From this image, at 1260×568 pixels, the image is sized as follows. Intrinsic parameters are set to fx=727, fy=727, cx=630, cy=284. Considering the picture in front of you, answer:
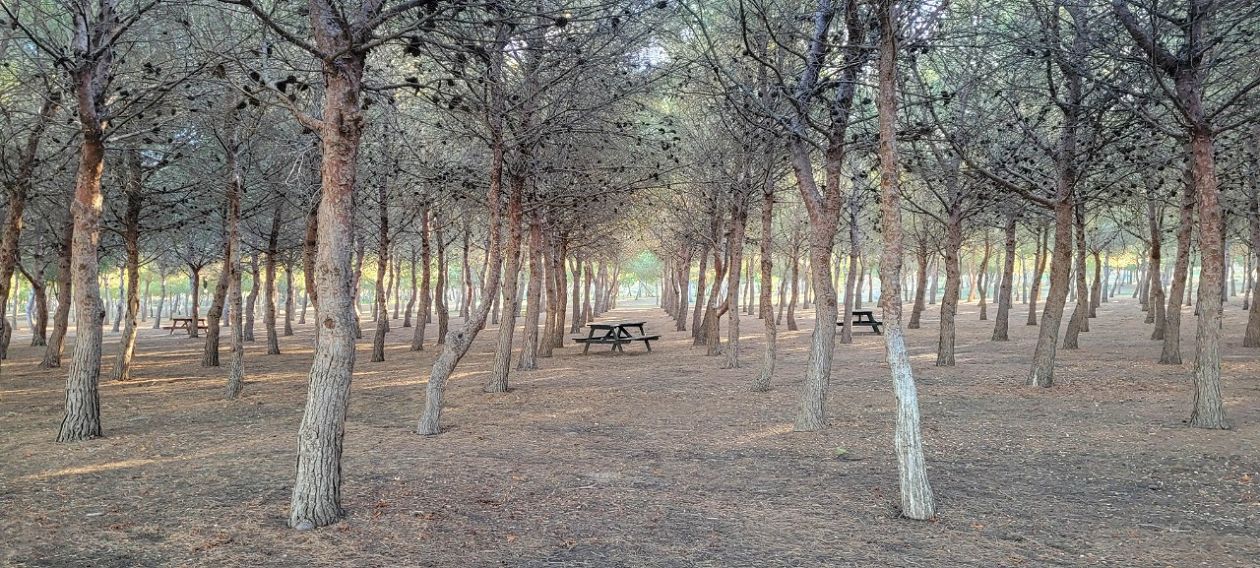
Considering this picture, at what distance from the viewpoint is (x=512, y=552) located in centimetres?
506

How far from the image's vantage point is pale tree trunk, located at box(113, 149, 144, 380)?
1496 centimetres

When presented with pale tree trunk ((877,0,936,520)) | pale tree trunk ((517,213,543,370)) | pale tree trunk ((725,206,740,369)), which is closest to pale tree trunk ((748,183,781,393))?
pale tree trunk ((725,206,740,369))

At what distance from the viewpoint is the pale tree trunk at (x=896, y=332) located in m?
5.77

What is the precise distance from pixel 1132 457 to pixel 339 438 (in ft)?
25.8

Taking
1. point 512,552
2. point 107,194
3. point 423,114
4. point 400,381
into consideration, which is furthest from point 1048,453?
point 107,194

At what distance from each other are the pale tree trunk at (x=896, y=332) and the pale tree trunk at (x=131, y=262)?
48.2ft

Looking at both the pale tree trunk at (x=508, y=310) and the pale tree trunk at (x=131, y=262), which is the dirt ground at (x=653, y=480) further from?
the pale tree trunk at (x=131, y=262)

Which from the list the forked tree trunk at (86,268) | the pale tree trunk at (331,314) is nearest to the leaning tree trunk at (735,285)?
the pale tree trunk at (331,314)

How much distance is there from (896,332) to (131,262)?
16.9 m

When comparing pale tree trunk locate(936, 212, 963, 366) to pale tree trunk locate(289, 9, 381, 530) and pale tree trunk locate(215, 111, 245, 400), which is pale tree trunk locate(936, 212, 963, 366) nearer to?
pale tree trunk locate(289, 9, 381, 530)

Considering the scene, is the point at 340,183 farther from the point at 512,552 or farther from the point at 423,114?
the point at 423,114

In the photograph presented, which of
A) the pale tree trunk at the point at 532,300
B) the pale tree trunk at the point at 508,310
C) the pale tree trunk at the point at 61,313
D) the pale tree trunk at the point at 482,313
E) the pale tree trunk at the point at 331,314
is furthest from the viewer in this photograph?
the pale tree trunk at the point at 61,313

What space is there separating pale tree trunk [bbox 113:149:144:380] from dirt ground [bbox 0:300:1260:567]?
1756 millimetres

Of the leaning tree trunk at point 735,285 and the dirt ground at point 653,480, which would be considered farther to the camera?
the leaning tree trunk at point 735,285
